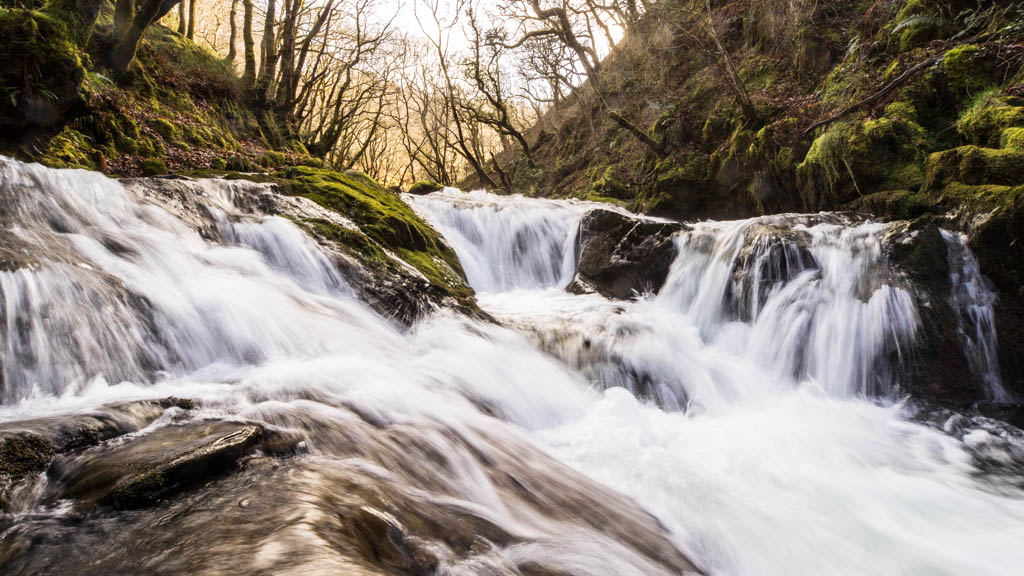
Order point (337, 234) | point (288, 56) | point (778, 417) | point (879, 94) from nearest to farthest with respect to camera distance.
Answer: point (778, 417) → point (337, 234) → point (879, 94) → point (288, 56)

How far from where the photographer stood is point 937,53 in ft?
21.4

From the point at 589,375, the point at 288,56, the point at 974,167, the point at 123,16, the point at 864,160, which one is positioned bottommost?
the point at 589,375

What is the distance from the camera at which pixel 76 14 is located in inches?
258

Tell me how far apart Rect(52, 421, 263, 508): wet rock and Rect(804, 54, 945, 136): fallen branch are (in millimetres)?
8571

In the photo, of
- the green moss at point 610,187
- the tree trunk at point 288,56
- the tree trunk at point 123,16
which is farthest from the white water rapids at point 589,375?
the tree trunk at point 288,56

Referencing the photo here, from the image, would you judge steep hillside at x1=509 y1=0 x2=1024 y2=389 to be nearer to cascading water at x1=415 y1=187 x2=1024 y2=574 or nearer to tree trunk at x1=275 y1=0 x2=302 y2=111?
cascading water at x1=415 y1=187 x2=1024 y2=574

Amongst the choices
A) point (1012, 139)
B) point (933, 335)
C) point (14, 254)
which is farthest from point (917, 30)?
point (14, 254)

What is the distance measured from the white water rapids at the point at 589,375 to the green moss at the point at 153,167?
2.49 m

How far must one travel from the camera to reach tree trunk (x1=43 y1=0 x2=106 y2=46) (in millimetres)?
6355

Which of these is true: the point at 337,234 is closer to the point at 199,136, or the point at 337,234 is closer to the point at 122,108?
the point at 122,108

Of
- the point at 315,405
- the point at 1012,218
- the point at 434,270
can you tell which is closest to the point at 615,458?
the point at 315,405

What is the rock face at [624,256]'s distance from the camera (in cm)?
698

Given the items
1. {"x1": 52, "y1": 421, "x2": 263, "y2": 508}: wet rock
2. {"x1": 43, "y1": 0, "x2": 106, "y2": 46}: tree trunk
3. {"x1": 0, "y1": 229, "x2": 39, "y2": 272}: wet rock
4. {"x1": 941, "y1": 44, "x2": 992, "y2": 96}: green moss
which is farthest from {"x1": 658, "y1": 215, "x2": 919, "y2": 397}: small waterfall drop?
{"x1": 43, "y1": 0, "x2": 106, "y2": 46}: tree trunk

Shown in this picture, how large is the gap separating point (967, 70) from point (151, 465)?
881 cm
